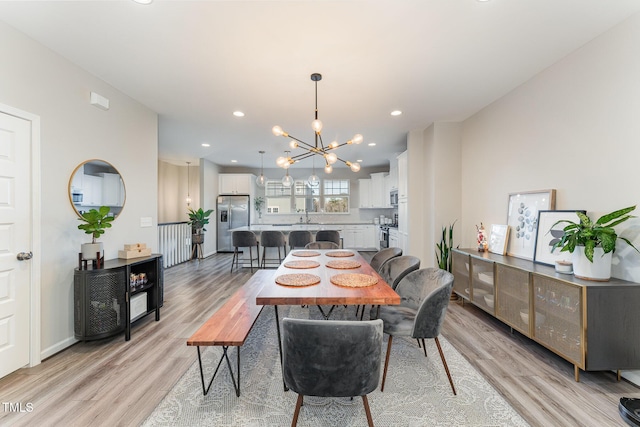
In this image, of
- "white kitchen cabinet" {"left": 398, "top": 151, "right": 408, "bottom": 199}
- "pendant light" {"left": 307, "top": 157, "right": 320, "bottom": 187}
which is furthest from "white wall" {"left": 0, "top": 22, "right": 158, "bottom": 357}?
"white kitchen cabinet" {"left": 398, "top": 151, "right": 408, "bottom": 199}

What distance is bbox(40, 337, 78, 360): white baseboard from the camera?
239cm

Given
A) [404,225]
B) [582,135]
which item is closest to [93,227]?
[582,135]

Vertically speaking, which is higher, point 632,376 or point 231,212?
point 231,212

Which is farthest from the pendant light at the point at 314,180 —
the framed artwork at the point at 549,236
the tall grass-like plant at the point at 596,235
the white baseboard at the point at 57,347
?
the white baseboard at the point at 57,347

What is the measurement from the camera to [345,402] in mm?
1846

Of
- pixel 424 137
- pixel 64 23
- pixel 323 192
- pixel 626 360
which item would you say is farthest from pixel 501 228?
pixel 323 192

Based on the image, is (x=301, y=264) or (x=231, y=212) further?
(x=231, y=212)

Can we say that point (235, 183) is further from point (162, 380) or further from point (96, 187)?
point (162, 380)

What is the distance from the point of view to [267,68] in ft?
9.02

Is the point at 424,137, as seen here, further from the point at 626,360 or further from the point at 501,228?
the point at 626,360

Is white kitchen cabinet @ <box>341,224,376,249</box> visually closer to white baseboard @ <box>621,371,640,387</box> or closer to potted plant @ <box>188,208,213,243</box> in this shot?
potted plant @ <box>188,208,213,243</box>

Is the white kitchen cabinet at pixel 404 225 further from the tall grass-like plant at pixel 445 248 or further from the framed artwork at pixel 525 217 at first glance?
the framed artwork at pixel 525 217

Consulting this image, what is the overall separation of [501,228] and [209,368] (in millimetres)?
3633

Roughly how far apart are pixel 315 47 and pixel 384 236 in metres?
5.72
